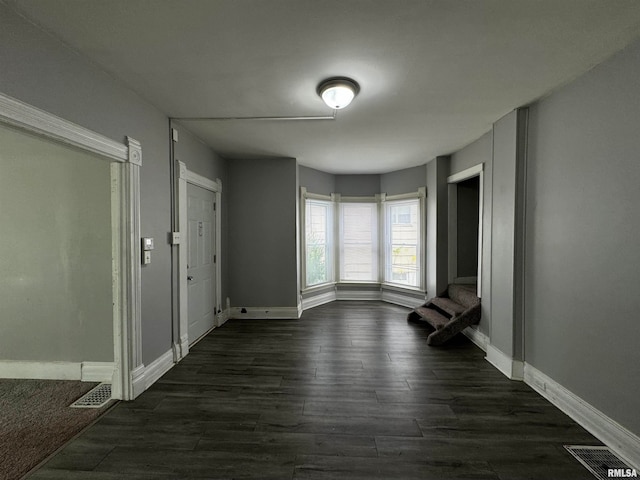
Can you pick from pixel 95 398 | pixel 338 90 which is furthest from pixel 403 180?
pixel 95 398

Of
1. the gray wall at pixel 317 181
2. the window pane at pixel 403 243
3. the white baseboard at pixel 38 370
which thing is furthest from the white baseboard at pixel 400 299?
the white baseboard at pixel 38 370

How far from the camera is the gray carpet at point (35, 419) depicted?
1.83 meters

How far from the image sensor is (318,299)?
5660mm

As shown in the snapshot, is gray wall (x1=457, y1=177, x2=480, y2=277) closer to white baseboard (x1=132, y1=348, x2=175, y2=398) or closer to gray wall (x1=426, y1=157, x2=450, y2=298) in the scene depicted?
gray wall (x1=426, y1=157, x2=450, y2=298)

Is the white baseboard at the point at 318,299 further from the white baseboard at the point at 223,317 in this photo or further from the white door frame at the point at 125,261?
the white door frame at the point at 125,261

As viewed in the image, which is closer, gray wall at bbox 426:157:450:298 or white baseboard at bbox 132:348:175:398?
white baseboard at bbox 132:348:175:398

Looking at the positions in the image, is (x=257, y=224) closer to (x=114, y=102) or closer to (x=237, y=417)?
(x=114, y=102)

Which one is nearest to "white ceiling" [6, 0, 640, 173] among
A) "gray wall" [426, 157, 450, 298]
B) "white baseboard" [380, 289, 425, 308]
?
"gray wall" [426, 157, 450, 298]

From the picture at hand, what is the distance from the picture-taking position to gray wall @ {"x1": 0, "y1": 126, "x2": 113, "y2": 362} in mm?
2699

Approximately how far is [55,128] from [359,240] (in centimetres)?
496

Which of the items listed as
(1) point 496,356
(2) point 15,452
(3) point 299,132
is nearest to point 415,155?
(3) point 299,132

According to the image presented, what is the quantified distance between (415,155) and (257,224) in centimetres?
274

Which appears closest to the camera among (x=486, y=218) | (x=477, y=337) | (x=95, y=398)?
(x=95, y=398)

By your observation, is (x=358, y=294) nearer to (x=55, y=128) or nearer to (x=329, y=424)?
(x=329, y=424)
